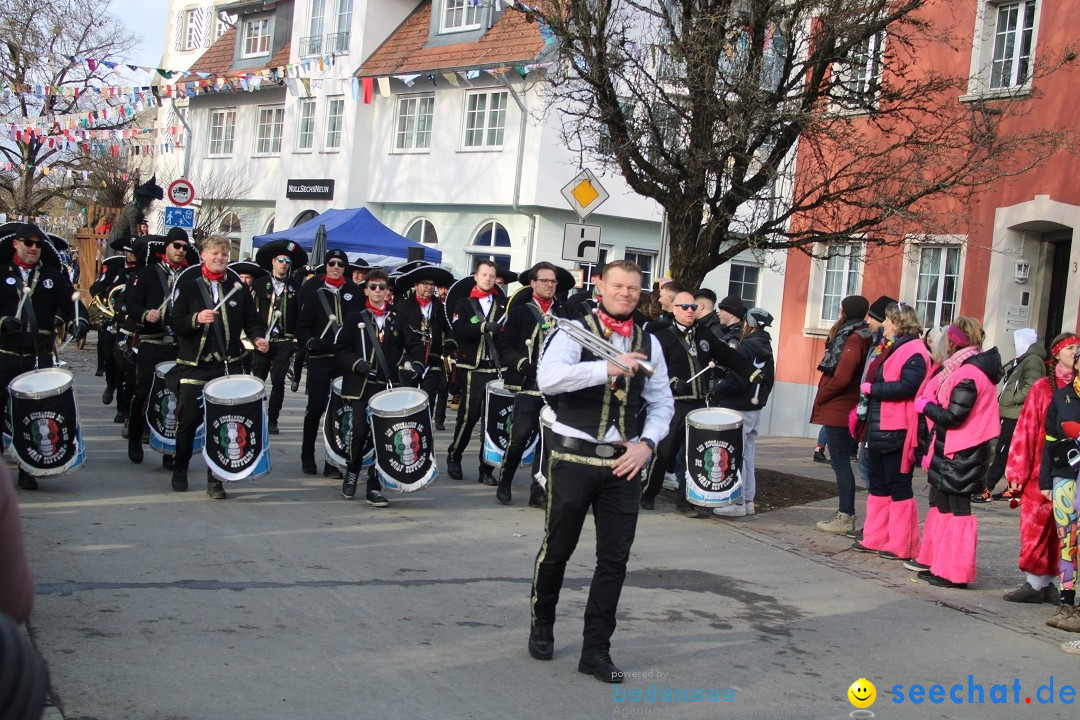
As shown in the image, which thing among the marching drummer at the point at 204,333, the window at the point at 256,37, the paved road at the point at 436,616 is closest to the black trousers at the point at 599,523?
the paved road at the point at 436,616

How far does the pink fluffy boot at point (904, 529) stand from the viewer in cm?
929

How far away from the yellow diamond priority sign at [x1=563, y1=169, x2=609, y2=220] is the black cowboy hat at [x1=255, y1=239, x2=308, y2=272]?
3.06 meters

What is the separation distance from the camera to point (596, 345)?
5.67 metres

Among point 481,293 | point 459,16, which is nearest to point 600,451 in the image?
point 481,293

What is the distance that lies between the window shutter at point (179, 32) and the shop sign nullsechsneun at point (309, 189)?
48.6 ft

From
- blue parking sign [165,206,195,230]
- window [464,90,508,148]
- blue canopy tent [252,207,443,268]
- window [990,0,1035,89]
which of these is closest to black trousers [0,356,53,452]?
blue parking sign [165,206,195,230]

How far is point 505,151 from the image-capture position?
29.8 metres

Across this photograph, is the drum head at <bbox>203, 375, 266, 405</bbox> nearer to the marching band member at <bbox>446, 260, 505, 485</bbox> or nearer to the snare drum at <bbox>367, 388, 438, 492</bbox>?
the snare drum at <bbox>367, 388, 438, 492</bbox>

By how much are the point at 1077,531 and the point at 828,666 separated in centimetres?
204

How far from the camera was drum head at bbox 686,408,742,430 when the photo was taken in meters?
10.2

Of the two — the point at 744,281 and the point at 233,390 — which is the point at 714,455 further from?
the point at 744,281

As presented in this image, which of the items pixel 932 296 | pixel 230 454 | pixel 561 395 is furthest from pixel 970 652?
pixel 932 296

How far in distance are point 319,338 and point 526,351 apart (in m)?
1.92

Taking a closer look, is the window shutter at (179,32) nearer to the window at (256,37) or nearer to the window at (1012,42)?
the window at (256,37)
